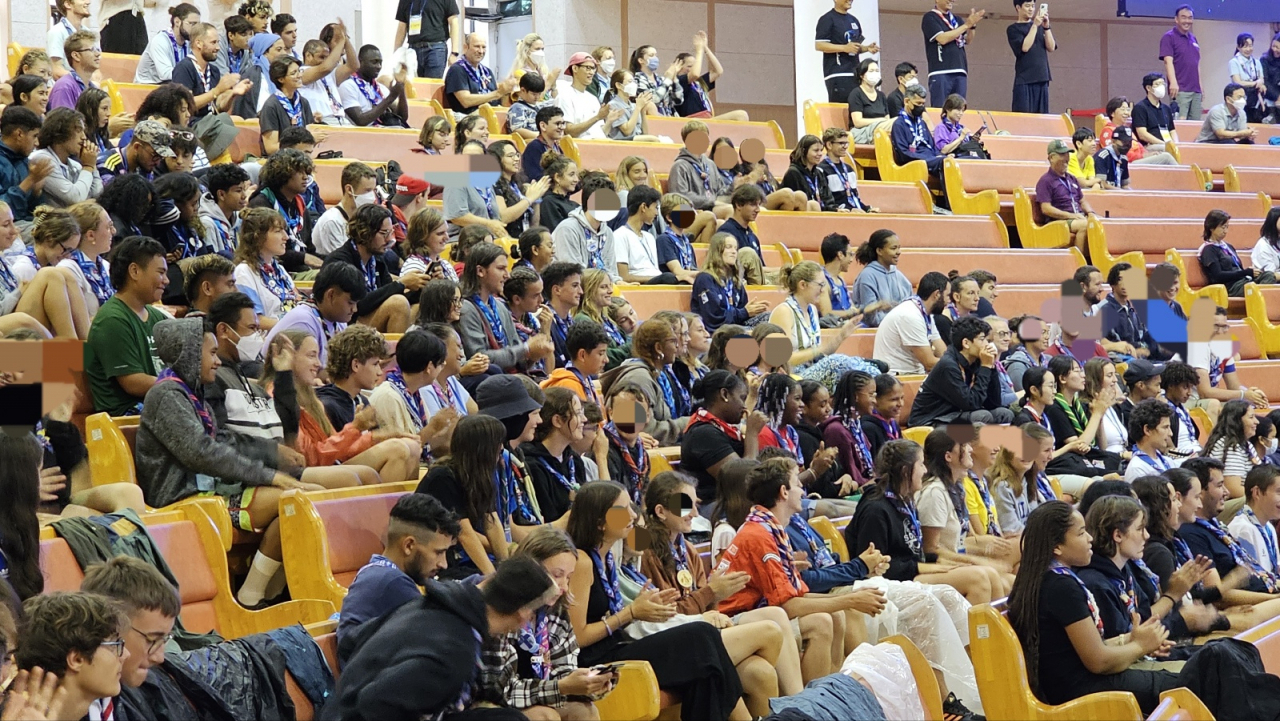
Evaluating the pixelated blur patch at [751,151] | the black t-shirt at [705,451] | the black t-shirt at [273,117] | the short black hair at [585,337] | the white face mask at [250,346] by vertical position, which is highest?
the black t-shirt at [273,117]

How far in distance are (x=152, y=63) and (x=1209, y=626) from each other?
656cm

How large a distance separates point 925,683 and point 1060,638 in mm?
445

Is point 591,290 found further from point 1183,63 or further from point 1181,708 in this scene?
point 1183,63

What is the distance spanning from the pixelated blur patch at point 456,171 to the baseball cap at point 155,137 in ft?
5.84

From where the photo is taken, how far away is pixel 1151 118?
13773 mm

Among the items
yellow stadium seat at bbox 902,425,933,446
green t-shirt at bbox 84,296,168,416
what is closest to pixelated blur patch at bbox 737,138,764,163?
yellow stadium seat at bbox 902,425,933,446

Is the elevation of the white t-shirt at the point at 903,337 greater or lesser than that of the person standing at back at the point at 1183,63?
lesser

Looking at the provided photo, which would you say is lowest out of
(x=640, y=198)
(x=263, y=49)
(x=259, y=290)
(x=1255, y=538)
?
(x=1255, y=538)

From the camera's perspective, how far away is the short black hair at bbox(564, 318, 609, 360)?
5914 millimetres

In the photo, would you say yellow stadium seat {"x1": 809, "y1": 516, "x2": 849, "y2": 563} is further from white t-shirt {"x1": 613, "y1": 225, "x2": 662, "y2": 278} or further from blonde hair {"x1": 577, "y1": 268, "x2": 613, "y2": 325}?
white t-shirt {"x1": 613, "y1": 225, "x2": 662, "y2": 278}

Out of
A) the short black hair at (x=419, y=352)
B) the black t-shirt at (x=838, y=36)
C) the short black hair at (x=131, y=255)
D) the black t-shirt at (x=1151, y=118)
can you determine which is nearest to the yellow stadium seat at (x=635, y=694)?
the short black hair at (x=419, y=352)

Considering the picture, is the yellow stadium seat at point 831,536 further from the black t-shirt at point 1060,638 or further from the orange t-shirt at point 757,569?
the black t-shirt at point 1060,638

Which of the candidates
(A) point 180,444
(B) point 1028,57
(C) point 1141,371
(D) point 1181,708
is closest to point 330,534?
(A) point 180,444

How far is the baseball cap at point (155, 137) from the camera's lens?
21.2 feet
